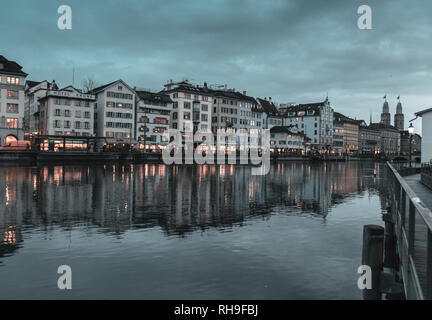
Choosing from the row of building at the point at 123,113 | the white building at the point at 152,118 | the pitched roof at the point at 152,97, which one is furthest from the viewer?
the pitched roof at the point at 152,97

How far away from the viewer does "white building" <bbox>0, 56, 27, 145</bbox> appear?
86.6 meters

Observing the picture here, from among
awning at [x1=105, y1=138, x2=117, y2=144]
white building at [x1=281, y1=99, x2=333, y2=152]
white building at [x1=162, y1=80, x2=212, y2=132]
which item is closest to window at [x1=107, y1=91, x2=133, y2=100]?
awning at [x1=105, y1=138, x2=117, y2=144]

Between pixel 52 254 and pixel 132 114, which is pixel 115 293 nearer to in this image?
pixel 52 254

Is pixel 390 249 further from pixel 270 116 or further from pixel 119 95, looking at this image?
pixel 270 116

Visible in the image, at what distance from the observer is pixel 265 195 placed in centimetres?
3200

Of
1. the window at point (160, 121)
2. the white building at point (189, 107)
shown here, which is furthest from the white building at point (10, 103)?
the white building at point (189, 107)

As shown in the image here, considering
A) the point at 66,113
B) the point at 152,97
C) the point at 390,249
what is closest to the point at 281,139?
the point at 152,97

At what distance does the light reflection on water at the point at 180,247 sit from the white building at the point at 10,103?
68.1 meters

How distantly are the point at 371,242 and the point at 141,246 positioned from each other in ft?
28.3

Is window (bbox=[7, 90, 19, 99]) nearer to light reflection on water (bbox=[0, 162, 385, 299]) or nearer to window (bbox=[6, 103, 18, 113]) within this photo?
window (bbox=[6, 103, 18, 113])

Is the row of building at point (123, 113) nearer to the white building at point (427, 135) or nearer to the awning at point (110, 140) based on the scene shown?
the awning at point (110, 140)

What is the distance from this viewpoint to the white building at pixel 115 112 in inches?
4080

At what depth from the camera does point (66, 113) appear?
3878 inches

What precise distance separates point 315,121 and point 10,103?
129 m
